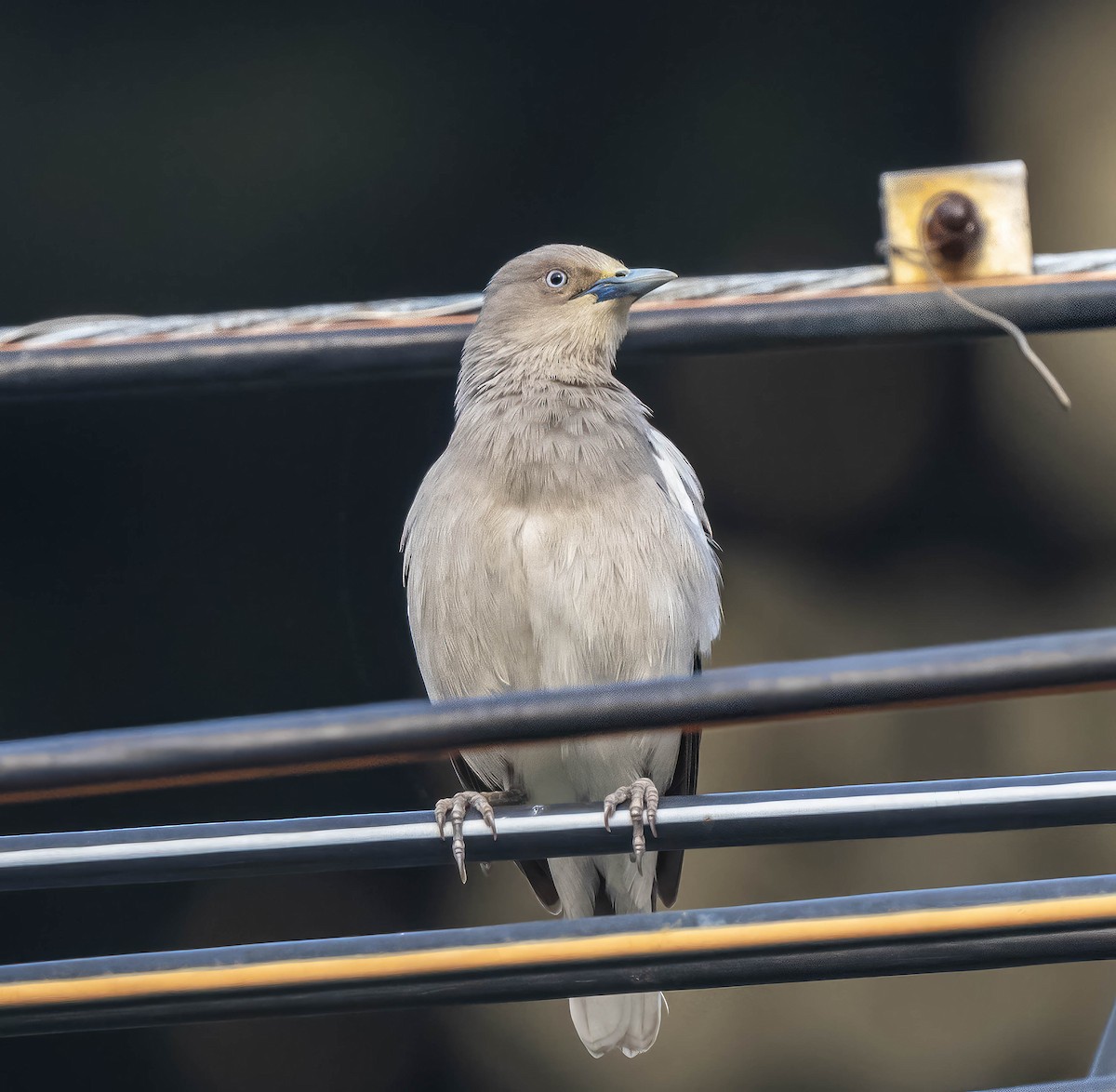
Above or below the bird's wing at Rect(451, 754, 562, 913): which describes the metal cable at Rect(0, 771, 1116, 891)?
above

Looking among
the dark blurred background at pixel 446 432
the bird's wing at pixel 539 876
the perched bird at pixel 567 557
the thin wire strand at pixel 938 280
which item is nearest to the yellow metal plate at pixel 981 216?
the thin wire strand at pixel 938 280

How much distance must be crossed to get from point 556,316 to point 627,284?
0.18 metres

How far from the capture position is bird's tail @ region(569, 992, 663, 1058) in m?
3.19

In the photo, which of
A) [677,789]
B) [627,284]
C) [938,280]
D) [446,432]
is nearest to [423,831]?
[938,280]

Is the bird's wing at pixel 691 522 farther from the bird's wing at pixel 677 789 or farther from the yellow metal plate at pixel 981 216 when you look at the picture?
the yellow metal plate at pixel 981 216

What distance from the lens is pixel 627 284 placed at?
311 cm

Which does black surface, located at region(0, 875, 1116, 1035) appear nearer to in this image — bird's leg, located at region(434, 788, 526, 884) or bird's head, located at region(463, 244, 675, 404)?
bird's leg, located at region(434, 788, 526, 884)

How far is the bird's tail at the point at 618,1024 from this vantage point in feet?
10.5

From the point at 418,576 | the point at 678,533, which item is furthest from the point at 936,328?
the point at 418,576

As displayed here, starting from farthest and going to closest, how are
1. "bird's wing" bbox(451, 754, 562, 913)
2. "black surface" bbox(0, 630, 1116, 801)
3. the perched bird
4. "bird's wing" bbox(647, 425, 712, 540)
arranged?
"bird's wing" bbox(451, 754, 562, 913)
"bird's wing" bbox(647, 425, 712, 540)
the perched bird
"black surface" bbox(0, 630, 1116, 801)

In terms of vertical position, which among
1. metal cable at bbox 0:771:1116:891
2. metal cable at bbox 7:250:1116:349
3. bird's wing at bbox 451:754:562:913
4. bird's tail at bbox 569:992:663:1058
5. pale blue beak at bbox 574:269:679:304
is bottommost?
bird's tail at bbox 569:992:663:1058

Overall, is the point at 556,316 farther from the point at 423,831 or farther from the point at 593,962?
the point at 593,962

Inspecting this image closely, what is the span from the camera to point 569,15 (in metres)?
3.69

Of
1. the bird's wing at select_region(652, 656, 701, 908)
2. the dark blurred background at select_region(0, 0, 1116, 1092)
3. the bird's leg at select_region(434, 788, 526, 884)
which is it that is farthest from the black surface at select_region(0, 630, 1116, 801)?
the dark blurred background at select_region(0, 0, 1116, 1092)
